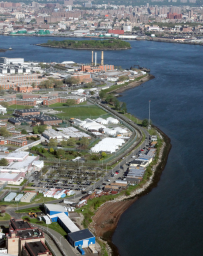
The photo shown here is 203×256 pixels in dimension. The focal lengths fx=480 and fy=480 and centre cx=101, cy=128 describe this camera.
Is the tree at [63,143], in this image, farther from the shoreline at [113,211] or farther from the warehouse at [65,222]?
the warehouse at [65,222]

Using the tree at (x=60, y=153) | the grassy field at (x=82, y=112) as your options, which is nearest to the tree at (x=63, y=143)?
the tree at (x=60, y=153)

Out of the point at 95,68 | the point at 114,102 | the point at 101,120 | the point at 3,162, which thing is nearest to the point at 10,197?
the point at 3,162

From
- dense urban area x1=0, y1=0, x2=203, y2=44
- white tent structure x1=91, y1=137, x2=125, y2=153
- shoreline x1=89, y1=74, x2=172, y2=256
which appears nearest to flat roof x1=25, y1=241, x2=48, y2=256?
shoreline x1=89, y1=74, x2=172, y2=256

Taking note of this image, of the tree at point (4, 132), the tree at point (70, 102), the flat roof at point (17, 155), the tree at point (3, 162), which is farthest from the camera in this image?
the tree at point (70, 102)

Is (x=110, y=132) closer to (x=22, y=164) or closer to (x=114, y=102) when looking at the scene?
(x=22, y=164)

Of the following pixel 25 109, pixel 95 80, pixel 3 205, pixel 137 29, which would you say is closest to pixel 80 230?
pixel 3 205

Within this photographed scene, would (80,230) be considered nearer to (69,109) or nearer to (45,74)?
(69,109)

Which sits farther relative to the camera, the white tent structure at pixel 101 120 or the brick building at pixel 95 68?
the brick building at pixel 95 68

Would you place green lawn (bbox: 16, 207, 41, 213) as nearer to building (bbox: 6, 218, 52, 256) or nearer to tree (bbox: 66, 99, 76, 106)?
building (bbox: 6, 218, 52, 256)
